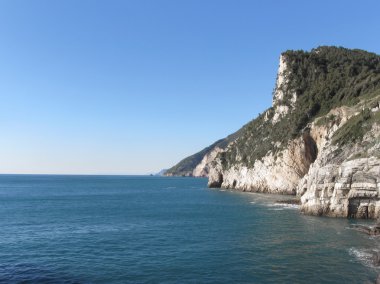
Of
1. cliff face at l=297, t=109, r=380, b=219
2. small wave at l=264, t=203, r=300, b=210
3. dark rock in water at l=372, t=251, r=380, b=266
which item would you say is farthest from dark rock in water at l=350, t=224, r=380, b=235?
small wave at l=264, t=203, r=300, b=210

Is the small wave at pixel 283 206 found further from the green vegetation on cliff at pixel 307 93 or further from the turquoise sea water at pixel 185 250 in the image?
the green vegetation on cliff at pixel 307 93

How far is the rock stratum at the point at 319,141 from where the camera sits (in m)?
55.6

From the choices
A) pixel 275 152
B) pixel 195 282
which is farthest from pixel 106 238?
pixel 275 152

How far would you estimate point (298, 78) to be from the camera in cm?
12631

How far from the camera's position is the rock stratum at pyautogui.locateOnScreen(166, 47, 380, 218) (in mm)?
55562

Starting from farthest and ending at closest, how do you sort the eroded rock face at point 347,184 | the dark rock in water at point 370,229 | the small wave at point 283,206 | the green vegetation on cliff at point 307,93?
the green vegetation on cliff at point 307,93
the small wave at point 283,206
the eroded rock face at point 347,184
the dark rock in water at point 370,229

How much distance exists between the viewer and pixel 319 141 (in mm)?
93438

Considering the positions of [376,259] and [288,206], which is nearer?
[376,259]

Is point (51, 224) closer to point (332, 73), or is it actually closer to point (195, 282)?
point (195, 282)

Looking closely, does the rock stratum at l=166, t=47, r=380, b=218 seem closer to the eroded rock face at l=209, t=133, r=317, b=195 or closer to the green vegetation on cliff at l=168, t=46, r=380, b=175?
the eroded rock face at l=209, t=133, r=317, b=195

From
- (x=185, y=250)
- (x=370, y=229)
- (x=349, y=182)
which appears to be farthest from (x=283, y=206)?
(x=185, y=250)

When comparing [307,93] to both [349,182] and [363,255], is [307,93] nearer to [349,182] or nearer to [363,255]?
[349,182]

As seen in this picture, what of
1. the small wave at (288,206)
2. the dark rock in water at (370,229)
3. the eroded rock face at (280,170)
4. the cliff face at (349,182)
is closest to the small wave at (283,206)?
the small wave at (288,206)

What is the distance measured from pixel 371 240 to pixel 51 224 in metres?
42.1
